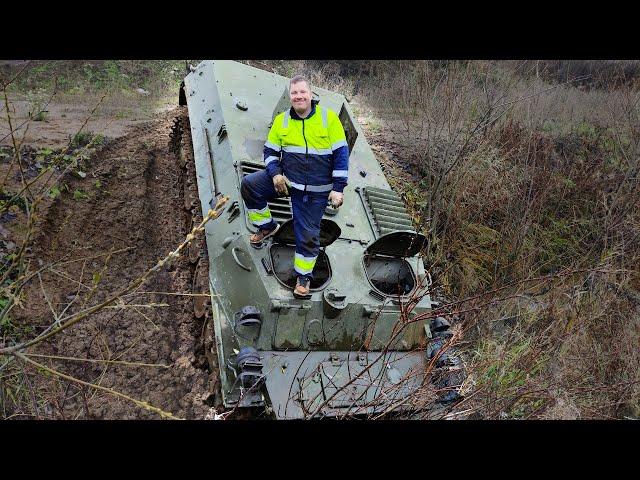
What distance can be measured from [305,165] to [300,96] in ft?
1.91

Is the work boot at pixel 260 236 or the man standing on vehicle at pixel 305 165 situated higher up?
→ the man standing on vehicle at pixel 305 165

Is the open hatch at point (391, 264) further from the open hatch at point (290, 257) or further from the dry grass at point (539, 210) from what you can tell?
the dry grass at point (539, 210)

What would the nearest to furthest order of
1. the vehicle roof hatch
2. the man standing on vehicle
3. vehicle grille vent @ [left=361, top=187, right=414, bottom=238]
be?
the man standing on vehicle, the vehicle roof hatch, vehicle grille vent @ [left=361, top=187, right=414, bottom=238]

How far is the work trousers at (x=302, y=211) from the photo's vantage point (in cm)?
485

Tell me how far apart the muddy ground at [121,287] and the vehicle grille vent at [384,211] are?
1987 millimetres

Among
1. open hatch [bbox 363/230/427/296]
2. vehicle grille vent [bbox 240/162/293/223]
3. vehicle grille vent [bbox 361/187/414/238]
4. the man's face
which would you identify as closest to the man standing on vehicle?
the man's face

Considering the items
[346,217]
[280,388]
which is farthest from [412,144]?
[280,388]

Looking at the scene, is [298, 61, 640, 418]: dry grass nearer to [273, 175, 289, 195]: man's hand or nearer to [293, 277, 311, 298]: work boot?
[293, 277, 311, 298]: work boot

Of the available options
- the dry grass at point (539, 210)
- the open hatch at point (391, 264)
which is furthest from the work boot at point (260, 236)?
the dry grass at point (539, 210)

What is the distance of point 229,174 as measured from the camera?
6.15 meters

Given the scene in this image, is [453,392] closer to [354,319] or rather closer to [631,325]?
[354,319]

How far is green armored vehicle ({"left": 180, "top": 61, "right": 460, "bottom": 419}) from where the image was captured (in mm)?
4625

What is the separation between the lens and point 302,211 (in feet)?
16.0

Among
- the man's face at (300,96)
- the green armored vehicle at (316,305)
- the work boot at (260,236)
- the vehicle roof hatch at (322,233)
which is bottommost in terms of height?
the green armored vehicle at (316,305)
